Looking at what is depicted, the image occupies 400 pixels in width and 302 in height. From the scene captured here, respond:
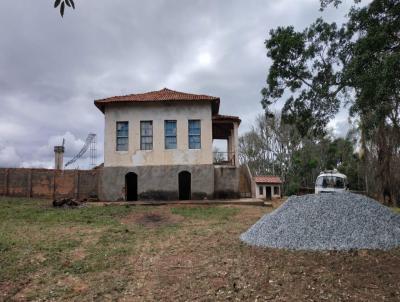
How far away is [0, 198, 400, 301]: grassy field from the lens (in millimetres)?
6207

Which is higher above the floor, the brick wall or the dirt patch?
the brick wall

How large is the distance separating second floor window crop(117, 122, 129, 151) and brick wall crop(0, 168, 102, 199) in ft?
6.25

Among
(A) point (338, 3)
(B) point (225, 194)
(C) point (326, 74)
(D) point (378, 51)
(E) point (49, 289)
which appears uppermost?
(A) point (338, 3)

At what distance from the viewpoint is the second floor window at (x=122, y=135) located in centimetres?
2053

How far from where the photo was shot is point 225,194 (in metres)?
20.7

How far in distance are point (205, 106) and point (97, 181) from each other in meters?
7.84

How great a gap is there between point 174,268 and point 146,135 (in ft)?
45.1

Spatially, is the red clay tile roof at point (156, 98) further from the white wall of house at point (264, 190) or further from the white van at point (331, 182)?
the white van at point (331, 182)

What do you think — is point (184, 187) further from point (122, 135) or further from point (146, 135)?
point (122, 135)

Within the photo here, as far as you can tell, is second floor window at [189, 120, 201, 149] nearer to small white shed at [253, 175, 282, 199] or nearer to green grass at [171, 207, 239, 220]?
green grass at [171, 207, 239, 220]

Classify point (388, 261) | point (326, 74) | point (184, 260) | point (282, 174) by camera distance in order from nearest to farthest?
1. point (388, 261)
2. point (184, 260)
3. point (326, 74)
4. point (282, 174)

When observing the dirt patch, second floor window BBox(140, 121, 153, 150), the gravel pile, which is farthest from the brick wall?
the gravel pile

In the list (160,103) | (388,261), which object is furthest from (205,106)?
(388,261)

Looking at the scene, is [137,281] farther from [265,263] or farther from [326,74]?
[326,74]
